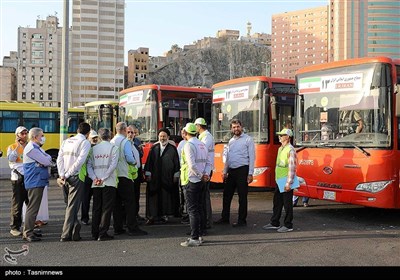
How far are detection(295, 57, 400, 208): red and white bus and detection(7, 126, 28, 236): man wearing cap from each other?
17.5 ft

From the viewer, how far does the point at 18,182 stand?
8266mm

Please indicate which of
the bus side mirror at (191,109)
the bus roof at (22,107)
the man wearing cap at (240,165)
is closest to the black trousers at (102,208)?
the man wearing cap at (240,165)

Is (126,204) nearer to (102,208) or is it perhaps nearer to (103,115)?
(102,208)

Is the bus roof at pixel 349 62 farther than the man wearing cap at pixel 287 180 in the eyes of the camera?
Yes

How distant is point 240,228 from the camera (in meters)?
8.53

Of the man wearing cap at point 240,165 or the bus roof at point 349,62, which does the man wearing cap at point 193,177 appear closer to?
the man wearing cap at point 240,165

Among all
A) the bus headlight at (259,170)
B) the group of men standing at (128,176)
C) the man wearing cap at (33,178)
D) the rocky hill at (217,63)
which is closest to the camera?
the group of men standing at (128,176)

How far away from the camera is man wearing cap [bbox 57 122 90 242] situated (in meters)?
7.45

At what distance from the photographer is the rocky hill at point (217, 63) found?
16512 centimetres

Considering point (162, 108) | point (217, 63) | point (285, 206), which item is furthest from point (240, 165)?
point (217, 63)

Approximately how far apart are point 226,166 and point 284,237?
1793mm

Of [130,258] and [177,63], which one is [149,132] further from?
[177,63]

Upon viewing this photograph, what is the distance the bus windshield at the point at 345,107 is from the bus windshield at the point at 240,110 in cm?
167

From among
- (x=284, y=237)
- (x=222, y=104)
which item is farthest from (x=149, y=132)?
(x=284, y=237)
